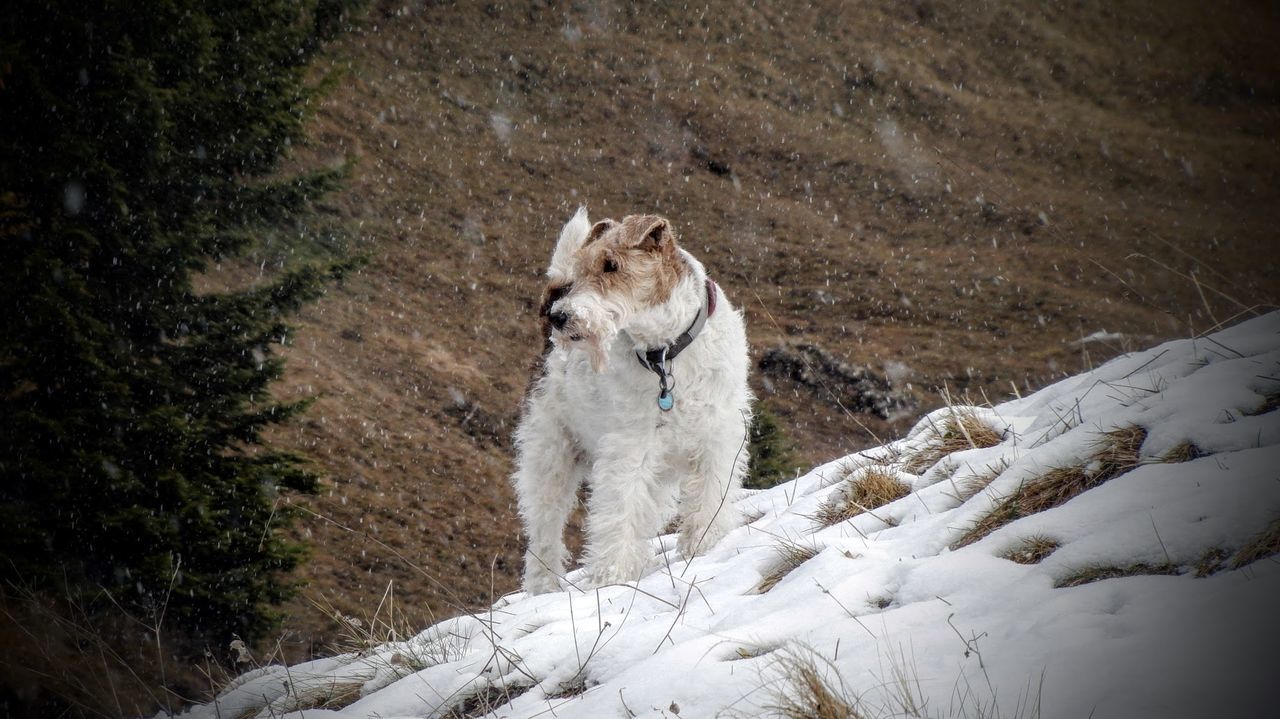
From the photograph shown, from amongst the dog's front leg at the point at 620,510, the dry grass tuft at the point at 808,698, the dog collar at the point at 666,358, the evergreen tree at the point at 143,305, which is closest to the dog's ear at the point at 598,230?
the dog collar at the point at 666,358

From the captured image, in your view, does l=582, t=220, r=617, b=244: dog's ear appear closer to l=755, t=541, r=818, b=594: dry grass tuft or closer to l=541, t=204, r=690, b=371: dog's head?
l=541, t=204, r=690, b=371: dog's head

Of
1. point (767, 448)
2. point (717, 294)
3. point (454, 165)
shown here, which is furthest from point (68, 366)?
point (454, 165)

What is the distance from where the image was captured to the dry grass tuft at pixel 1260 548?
2.12 m

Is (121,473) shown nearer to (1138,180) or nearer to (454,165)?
(454,165)

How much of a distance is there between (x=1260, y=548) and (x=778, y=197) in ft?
98.7

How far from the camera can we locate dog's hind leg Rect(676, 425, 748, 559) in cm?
497

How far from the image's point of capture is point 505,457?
1501 centimetres

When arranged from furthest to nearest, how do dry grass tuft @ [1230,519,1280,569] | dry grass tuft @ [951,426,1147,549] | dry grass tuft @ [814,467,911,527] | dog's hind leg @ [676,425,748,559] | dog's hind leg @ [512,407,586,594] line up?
dog's hind leg @ [512,407,586,594] → dog's hind leg @ [676,425,748,559] → dry grass tuft @ [814,467,911,527] → dry grass tuft @ [951,426,1147,549] → dry grass tuft @ [1230,519,1280,569]

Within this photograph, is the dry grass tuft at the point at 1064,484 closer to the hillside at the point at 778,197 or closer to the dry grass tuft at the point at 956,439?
the dry grass tuft at the point at 956,439

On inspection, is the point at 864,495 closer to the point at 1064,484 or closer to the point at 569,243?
the point at 1064,484

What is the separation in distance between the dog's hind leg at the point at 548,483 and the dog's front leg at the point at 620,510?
3.23 feet

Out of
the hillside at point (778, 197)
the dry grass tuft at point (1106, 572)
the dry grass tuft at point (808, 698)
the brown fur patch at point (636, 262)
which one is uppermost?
the brown fur patch at point (636, 262)

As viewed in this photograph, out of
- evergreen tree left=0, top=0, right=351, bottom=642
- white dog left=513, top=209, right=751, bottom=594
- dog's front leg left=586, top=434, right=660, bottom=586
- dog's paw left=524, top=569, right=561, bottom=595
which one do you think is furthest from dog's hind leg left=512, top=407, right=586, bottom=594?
evergreen tree left=0, top=0, right=351, bottom=642

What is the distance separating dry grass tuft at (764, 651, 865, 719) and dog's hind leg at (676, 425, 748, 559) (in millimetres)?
2685
